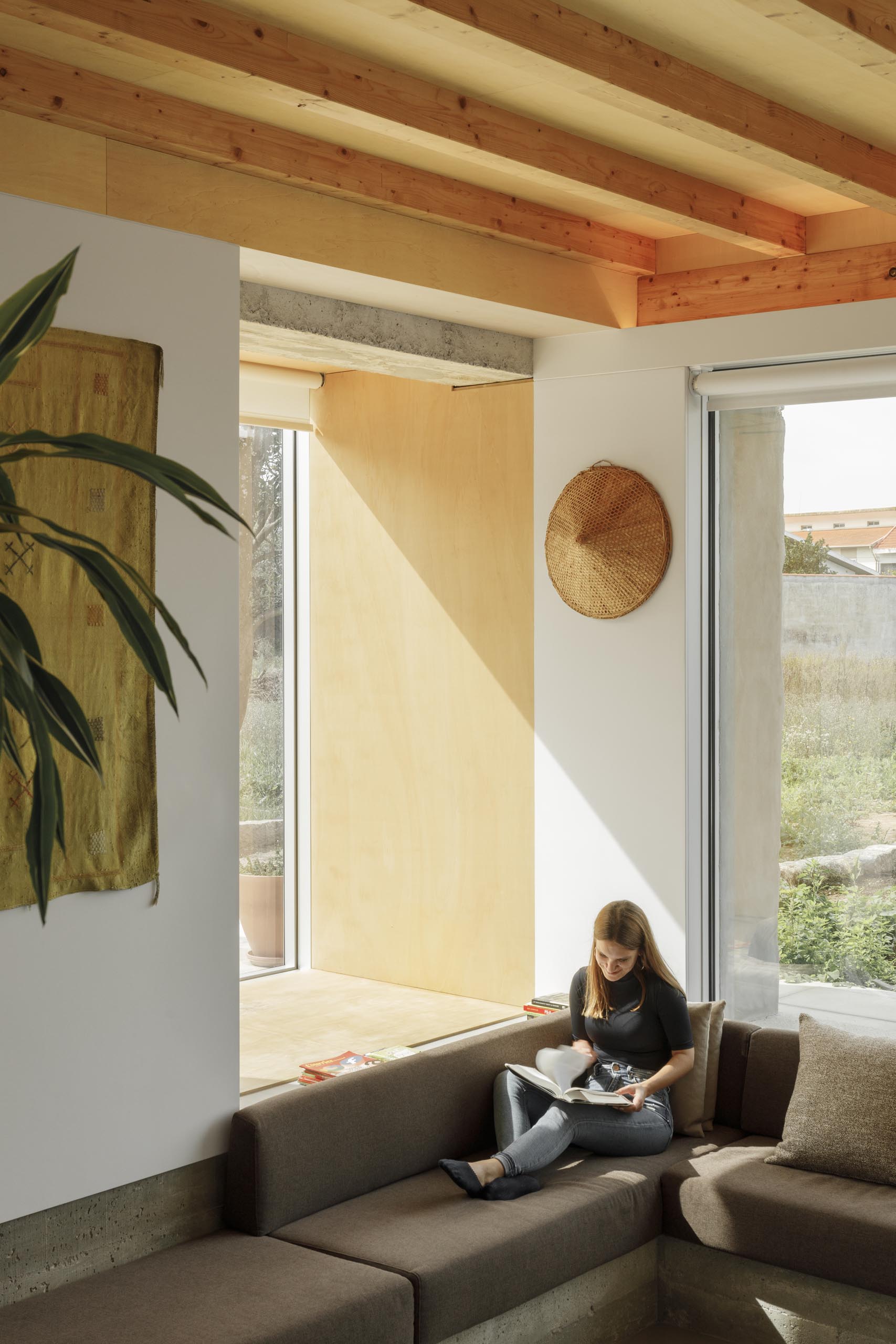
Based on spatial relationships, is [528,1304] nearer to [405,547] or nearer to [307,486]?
[405,547]

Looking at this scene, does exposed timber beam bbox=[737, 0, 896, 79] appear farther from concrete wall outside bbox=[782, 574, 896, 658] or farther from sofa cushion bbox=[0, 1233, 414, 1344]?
sofa cushion bbox=[0, 1233, 414, 1344]

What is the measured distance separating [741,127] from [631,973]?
8.02 feet

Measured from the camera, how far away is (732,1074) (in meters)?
4.26

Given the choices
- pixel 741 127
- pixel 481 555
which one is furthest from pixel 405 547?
pixel 741 127

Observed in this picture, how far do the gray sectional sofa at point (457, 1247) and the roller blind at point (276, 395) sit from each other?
2935 millimetres

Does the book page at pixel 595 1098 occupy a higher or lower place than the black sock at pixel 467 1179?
higher

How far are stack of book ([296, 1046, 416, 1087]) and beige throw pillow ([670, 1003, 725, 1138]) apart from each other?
835 mm

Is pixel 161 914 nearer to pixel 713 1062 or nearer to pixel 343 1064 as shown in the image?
pixel 343 1064

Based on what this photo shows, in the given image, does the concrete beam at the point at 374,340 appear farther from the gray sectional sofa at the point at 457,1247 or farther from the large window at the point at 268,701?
the gray sectional sofa at the point at 457,1247

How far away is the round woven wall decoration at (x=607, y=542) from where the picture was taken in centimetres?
493

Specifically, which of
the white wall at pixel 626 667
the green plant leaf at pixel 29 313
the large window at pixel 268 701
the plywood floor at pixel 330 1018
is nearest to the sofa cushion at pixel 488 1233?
the plywood floor at pixel 330 1018

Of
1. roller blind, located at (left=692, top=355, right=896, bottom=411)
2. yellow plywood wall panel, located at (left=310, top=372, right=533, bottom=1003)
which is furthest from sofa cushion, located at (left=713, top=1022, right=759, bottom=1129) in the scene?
roller blind, located at (left=692, top=355, right=896, bottom=411)

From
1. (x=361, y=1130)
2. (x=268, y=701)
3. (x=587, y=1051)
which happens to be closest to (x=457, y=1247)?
(x=361, y=1130)

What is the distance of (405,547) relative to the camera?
18.8 feet
